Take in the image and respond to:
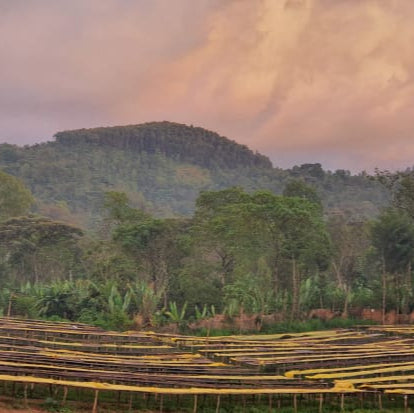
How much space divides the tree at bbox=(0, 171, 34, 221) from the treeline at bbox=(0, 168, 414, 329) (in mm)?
13595

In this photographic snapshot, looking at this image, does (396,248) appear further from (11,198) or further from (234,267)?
(11,198)

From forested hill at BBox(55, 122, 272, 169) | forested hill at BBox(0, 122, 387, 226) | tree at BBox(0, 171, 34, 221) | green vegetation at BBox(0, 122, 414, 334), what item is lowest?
green vegetation at BBox(0, 122, 414, 334)

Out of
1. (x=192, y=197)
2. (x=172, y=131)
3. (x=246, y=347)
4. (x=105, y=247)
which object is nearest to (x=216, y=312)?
(x=105, y=247)

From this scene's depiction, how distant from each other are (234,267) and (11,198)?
26799 millimetres

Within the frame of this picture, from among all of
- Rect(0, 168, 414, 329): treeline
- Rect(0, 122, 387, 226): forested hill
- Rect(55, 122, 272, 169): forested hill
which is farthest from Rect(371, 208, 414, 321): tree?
Rect(55, 122, 272, 169): forested hill

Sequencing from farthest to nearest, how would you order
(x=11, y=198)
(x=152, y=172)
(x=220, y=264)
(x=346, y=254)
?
(x=152, y=172), (x=11, y=198), (x=346, y=254), (x=220, y=264)

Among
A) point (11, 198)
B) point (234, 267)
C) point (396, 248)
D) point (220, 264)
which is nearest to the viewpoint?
point (396, 248)

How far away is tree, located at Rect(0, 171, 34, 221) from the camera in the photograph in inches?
2148

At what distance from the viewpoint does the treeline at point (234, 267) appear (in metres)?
34.2

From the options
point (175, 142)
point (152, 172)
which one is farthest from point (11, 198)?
point (175, 142)

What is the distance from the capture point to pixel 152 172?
12506cm

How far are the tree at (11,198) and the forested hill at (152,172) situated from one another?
23.7m

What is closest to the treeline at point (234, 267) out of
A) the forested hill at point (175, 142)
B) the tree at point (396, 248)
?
the tree at point (396, 248)

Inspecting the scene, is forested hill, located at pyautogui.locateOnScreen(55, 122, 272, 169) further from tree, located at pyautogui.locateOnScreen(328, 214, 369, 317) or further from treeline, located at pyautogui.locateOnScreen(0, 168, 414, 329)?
tree, located at pyautogui.locateOnScreen(328, 214, 369, 317)
